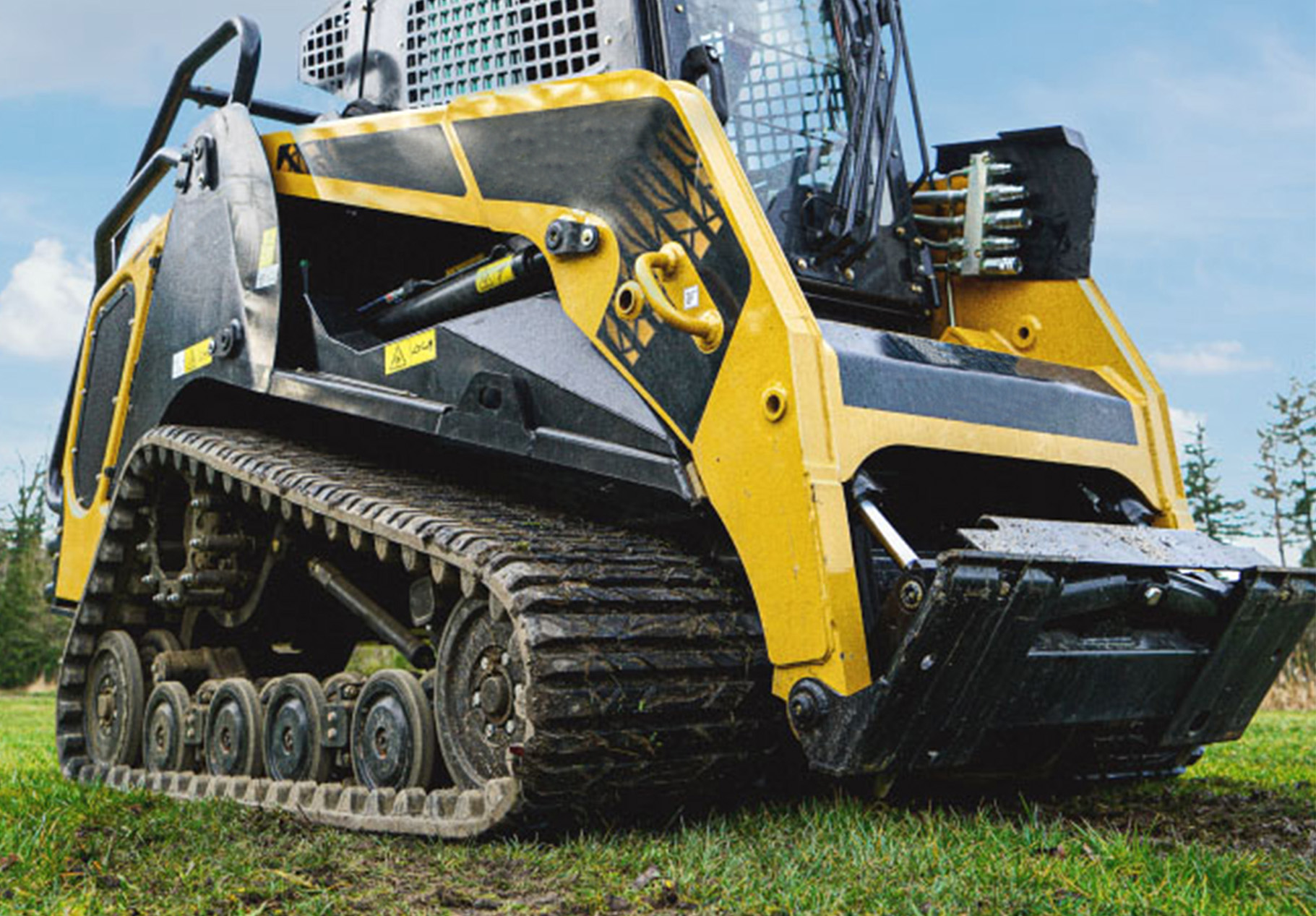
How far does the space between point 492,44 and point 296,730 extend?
253cm

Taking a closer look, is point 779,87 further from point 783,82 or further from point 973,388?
point 973,388

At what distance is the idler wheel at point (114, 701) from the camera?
626 cm

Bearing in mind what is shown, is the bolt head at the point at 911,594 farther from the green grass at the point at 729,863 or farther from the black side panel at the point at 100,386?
the black side panel at the point at 100,386

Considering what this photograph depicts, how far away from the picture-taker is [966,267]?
18.2 feet

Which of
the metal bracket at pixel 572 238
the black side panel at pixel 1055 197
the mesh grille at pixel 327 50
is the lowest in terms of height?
the metal bracket at pixel 572 238

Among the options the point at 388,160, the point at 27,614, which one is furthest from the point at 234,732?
the point at 27,614

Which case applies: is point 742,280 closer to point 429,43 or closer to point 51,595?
point 429,43

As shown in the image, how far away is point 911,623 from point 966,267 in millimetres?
2347

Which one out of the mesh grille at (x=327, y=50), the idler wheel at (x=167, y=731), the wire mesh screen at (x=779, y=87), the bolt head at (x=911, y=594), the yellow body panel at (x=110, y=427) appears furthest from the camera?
the yellow body panel at (x=110, y=427)

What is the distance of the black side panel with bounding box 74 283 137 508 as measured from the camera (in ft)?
23.1

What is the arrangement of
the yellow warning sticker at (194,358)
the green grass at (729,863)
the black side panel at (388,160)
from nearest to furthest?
the green grass at (729,863)
the black side panel at (388,160)
the yellow warning sticker at (194,358)

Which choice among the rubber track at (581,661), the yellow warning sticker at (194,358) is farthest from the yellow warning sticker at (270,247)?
the rubber track at (581,661)

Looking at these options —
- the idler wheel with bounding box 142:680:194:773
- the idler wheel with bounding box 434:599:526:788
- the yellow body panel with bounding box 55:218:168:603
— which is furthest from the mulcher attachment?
the yellow body panel with bounding box 55:218:168:603

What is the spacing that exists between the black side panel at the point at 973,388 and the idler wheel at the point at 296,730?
2.08 meters
